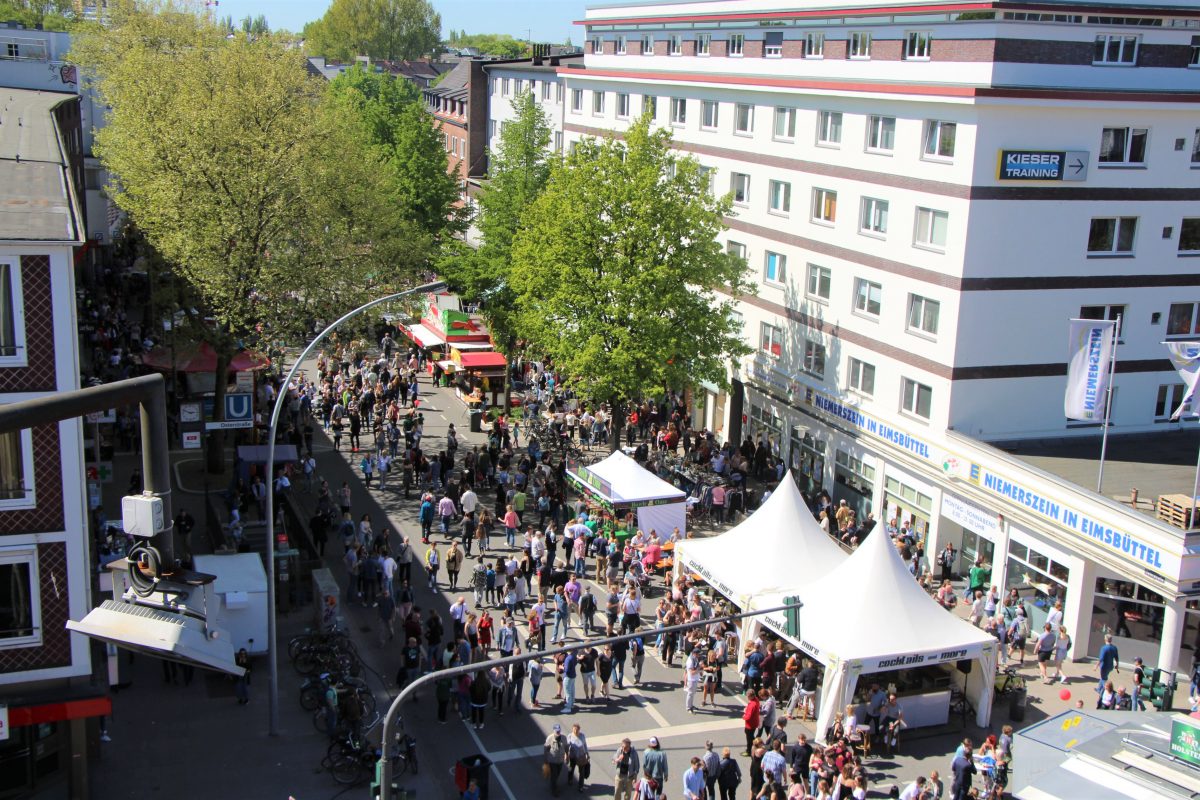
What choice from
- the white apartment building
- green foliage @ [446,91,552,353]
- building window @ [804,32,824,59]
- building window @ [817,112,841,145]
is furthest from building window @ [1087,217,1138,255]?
green foliage @ [446,91,552,353]

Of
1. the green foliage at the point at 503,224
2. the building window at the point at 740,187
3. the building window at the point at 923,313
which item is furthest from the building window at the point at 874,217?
the green foliage at the point at 503,224

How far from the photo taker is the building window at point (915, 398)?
3105cm

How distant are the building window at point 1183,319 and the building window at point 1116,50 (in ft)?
21.9

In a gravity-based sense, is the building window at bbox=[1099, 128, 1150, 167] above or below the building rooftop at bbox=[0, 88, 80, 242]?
above

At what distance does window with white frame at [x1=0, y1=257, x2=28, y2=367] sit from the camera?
56.3ft

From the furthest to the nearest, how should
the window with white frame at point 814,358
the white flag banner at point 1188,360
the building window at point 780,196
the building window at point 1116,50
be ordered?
the building window at point 780,196 → the window with white frame at point 814,358 → the building window at point 1116,50 → the white flag banner at point 1188,360

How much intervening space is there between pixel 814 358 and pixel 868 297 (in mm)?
3406

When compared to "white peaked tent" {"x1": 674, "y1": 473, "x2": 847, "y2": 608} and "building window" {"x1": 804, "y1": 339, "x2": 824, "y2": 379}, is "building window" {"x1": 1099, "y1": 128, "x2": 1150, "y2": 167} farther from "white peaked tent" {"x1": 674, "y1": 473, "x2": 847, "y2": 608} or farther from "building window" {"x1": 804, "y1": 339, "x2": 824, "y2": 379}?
"white peaked tent" {"x1": 674, "y1": 473, "x2": 847, "y2": 608}

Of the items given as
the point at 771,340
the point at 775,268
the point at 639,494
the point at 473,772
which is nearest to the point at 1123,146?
the point at 775,268

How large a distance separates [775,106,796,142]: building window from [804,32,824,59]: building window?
1780 millimetres

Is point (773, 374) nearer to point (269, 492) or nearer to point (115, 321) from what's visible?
point (269, 492)

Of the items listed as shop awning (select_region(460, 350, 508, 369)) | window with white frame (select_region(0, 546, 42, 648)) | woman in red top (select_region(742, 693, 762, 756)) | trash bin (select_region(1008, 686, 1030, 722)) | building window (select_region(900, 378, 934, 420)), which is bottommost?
trash bin (select_region(1008, 686, 1030, 722))

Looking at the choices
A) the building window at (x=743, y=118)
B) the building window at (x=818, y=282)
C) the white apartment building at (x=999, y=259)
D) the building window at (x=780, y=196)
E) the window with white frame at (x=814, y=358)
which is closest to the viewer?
the white apartment building at (x=999, y=259)

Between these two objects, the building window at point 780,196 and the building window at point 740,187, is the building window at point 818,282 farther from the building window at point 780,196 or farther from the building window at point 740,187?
the building window at point 740,187
